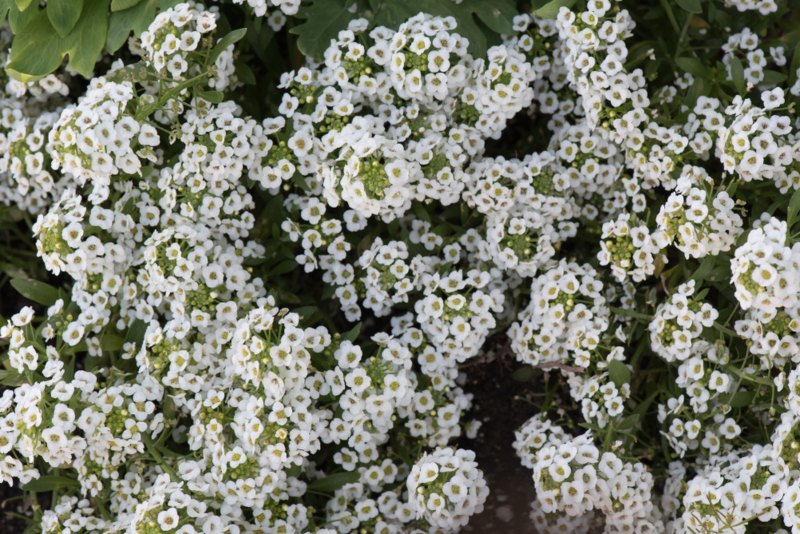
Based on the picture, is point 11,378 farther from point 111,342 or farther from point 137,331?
point 137,331

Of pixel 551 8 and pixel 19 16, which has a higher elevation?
pixel 19 16

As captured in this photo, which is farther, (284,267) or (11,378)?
Answer: (284,267)

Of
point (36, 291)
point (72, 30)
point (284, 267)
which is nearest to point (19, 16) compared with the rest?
point (72, 30)

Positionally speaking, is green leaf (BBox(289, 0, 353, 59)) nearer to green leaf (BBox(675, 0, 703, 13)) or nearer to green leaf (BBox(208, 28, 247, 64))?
green leaf (BBox(208, 28, 247, 64))

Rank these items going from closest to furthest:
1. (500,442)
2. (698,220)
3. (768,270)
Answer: (768,270) → (698,220) → (500,442)

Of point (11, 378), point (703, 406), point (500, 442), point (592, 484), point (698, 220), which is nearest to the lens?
point (698, 220)

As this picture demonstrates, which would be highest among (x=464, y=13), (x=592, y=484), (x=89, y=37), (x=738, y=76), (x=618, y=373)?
(x=89, y=37)

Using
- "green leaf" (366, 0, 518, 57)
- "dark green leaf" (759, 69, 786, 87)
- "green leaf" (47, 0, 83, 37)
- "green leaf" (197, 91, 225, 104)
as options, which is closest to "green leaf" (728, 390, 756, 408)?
"dark green leaf" (759, 69, 786, 87)

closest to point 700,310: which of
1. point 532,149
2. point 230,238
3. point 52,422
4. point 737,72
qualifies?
point 737,72
